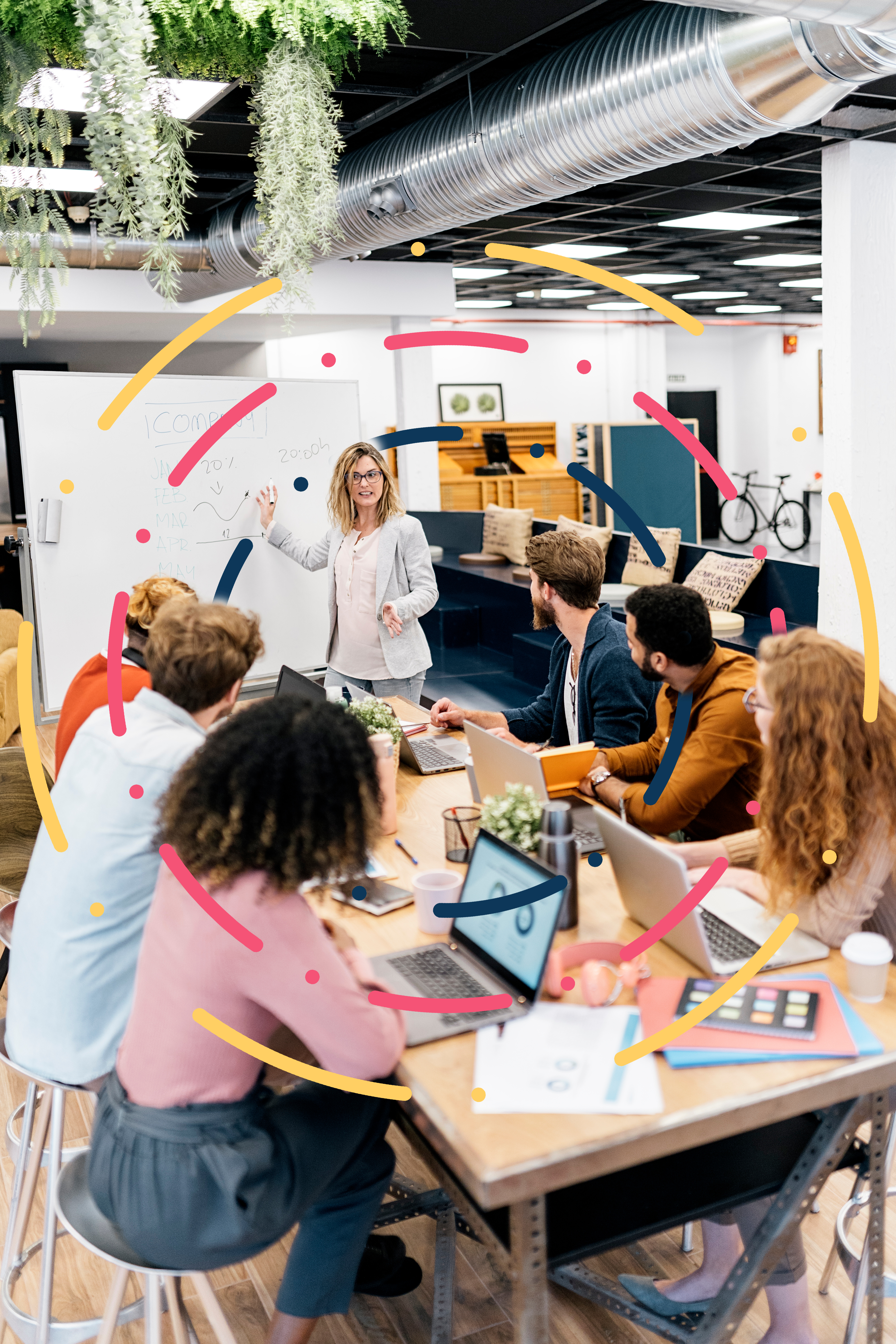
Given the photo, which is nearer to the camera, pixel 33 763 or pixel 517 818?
pixel 517 818

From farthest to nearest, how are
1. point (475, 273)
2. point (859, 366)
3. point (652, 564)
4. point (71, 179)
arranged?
point (475, 273) < point (652, 564) < point (71, 179) < point (859, 366)

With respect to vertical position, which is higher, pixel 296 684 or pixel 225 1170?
pixel 296 684

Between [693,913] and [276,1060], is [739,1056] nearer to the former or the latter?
[693,913]

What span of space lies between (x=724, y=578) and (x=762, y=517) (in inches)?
360

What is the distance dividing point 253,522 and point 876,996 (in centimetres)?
409

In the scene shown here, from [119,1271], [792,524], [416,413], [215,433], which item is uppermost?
[416,413]

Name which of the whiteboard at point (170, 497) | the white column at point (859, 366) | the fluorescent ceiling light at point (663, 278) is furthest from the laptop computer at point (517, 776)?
the fluorescent ceiling light at point (663, 278)

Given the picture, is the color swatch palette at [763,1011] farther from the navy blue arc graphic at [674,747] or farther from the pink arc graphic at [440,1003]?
the navy blue arc graphic at [674,747]

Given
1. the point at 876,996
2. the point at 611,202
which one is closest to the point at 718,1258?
the point at 876,996

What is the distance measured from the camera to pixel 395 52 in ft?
13.9

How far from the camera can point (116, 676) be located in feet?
8.12

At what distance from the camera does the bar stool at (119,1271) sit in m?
1.67

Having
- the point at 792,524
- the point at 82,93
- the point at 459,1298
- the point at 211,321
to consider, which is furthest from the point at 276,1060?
the point at 792,524

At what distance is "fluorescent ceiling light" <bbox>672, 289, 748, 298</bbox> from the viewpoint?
12781 millimetres
